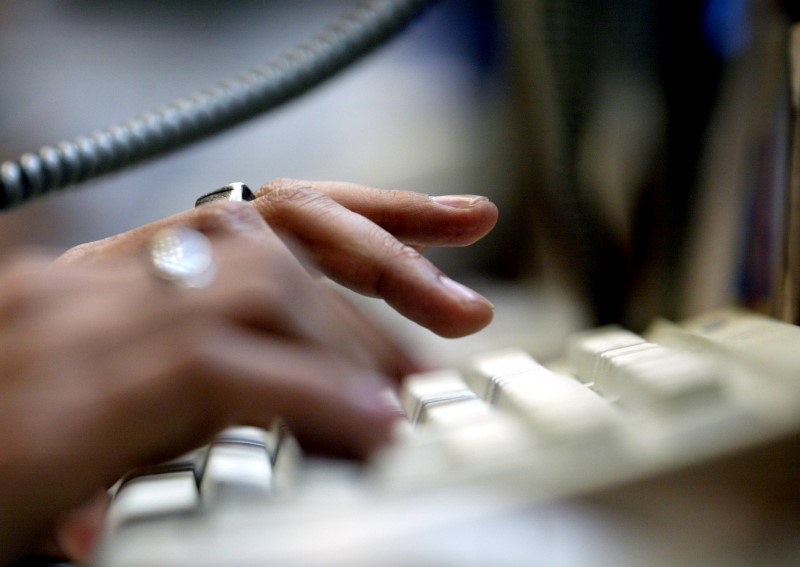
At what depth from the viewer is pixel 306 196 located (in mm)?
508

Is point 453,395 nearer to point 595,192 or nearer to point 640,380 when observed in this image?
point 640,380

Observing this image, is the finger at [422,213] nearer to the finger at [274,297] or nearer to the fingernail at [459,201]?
the fingernail at [459,201]

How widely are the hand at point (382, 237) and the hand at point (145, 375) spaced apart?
75 mm

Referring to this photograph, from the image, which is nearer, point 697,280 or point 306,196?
point 306,196

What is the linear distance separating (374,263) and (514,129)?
0.59 meters

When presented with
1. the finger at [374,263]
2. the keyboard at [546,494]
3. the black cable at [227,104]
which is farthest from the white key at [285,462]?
the black cable at [227,104]

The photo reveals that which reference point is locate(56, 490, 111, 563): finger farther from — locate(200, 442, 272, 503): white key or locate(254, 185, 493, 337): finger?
locate(254, 185, 493, 337): finger

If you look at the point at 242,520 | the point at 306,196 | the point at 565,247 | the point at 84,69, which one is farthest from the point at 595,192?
the point at 84,69

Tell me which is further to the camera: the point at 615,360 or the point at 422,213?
the point at 422,213

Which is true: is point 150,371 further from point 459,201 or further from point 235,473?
point 459,201

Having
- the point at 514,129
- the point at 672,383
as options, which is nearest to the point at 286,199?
the point at 672,383

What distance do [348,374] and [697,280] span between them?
49cm

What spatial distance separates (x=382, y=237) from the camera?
46 cm

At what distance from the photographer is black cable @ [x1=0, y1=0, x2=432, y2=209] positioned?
2.45 ft
